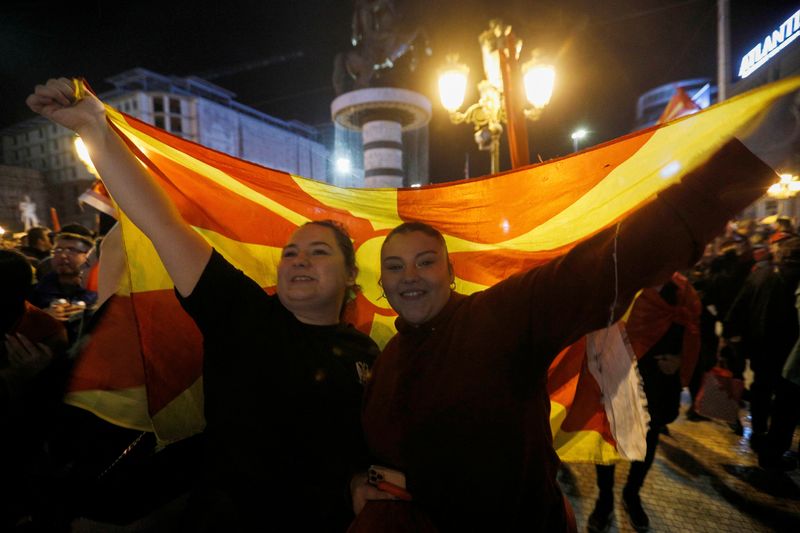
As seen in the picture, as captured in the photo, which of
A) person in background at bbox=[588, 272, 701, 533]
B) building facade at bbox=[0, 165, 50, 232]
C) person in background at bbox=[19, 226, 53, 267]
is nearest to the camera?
person in background at bbox=[588, 272, 701, 533]

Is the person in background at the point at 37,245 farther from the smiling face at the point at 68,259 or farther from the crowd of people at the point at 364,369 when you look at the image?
the crowd of people at the point at 364,369

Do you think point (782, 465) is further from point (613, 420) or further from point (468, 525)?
point (468, 525)

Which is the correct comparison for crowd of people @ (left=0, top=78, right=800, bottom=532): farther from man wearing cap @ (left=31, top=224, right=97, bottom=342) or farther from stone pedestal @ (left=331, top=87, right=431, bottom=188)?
stone pedestal @ (left=331, top=87, right=431, bottom=188)

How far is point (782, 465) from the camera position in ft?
12.4

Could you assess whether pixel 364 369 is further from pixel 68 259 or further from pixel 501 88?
pixel 501 88

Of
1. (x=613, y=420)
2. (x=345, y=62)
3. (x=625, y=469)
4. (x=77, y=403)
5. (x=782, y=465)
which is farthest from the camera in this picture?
(x=345, y=62)

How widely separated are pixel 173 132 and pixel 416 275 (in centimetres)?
4531

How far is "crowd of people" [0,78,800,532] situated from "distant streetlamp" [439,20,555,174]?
4.08 metres

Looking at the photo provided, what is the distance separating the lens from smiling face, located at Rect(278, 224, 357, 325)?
1.72 metres

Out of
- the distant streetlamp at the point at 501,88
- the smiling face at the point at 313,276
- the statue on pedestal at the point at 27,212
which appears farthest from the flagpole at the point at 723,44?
the statue on pedestal at the point at 27,212

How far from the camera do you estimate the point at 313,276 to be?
1752 millimetres

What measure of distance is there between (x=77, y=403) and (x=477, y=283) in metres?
2.11

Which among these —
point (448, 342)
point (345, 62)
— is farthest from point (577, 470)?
point (345, 62)

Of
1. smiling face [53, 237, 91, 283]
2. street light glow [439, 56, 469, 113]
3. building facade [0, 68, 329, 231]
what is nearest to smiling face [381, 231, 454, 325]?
smiling face [53, 237, 91, 283]
